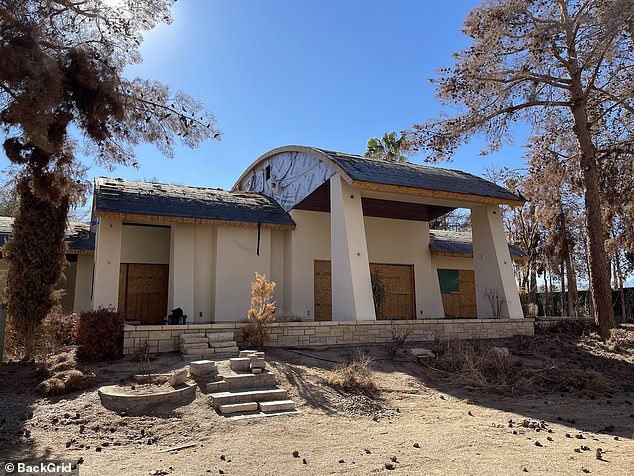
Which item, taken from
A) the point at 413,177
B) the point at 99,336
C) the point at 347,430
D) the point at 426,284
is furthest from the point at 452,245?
the point at 347,430

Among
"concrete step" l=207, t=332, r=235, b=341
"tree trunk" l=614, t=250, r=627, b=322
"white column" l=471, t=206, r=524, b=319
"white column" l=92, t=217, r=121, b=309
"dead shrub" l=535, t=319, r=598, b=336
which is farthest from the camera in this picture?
"tree trunk" l=614, t=250, r=627, b=322

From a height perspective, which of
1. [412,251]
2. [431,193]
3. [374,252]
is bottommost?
[374,252]

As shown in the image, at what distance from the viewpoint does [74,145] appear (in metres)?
7.98

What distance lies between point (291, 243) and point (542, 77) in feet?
29.5

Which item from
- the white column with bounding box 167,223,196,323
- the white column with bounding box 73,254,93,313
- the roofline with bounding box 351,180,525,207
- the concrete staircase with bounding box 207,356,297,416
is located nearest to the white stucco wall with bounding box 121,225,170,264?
the white column with bounding box 167,223,196,323

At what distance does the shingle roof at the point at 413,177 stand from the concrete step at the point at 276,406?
6308 millimetres

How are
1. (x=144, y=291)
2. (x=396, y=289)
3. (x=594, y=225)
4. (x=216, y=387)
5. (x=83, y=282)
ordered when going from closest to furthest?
(x=216, y=387) < (x=594, y=225) < (x=144, y=291) < (x=83, y=282) < (x=396, y=289)

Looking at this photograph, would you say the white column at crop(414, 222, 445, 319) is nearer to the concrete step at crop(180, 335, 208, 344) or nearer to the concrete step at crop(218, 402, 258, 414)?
the concrete step at crop(180, 335, 208, 344)

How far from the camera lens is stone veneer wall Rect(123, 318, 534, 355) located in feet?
31.2

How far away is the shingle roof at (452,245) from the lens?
695 inches

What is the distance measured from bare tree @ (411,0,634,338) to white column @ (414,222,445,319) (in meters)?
4.27

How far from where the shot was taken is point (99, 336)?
891 cm

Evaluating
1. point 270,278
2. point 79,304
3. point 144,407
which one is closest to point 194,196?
point 270,278

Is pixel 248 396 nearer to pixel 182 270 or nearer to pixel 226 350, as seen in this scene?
pixel 226 350
